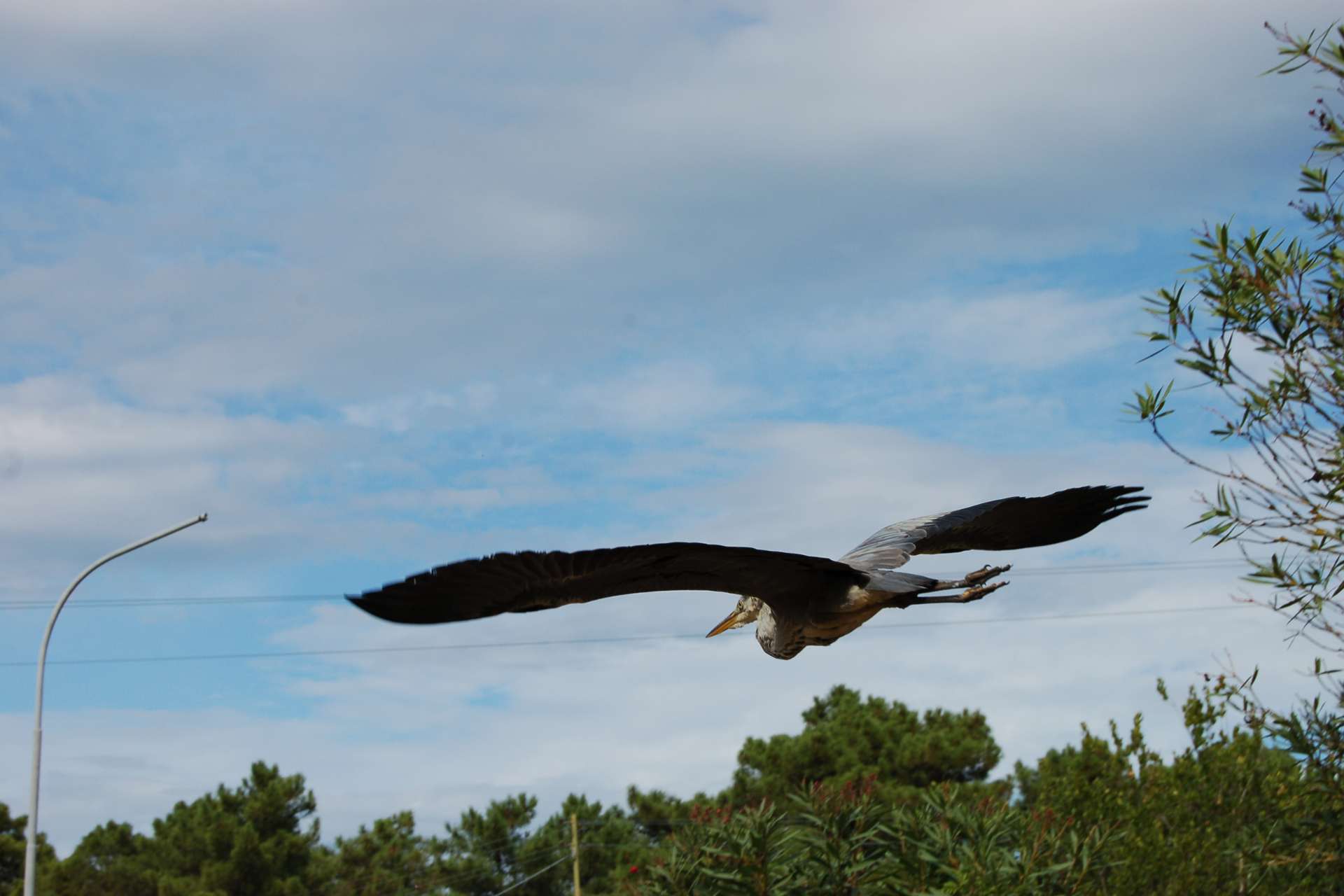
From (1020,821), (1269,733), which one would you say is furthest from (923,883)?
(1269,733)

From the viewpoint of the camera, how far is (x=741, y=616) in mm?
8047

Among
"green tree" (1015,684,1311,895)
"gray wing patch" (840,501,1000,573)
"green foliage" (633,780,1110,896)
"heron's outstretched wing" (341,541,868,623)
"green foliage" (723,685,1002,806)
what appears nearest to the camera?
"heron's outstretched wing" (341,541,868,623)

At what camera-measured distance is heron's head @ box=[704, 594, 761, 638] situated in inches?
311

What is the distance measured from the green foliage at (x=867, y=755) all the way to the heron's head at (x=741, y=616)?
20.1 meters

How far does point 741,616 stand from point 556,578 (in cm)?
243

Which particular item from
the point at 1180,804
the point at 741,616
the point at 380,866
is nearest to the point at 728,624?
the point at 741,616

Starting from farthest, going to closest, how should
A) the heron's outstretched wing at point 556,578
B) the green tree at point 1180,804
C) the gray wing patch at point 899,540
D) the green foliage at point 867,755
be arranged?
1. the green foliage at point 867,755
2. the green tree at point 1180,804
3. the gray wing patch at point 899,540
4. the heron's outstretched wing at point 556,578

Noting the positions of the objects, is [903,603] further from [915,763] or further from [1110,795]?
[915,763]

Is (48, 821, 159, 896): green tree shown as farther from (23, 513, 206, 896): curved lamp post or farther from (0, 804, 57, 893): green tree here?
(23, 513, 206, 896): curved lamp post

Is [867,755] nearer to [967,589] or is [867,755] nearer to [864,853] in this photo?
[864,853]

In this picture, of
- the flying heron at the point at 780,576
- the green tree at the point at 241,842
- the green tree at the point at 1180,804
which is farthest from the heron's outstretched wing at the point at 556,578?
the green tree at the point at 241,842

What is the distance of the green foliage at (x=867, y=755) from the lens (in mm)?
28219

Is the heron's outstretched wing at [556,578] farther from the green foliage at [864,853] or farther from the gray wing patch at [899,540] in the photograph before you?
the green foliage at [864,853]

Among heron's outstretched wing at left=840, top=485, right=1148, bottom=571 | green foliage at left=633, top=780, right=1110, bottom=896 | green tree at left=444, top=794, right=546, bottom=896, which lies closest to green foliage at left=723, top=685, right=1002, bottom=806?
green tree at left=444, top=794, right=546, bottom=896
